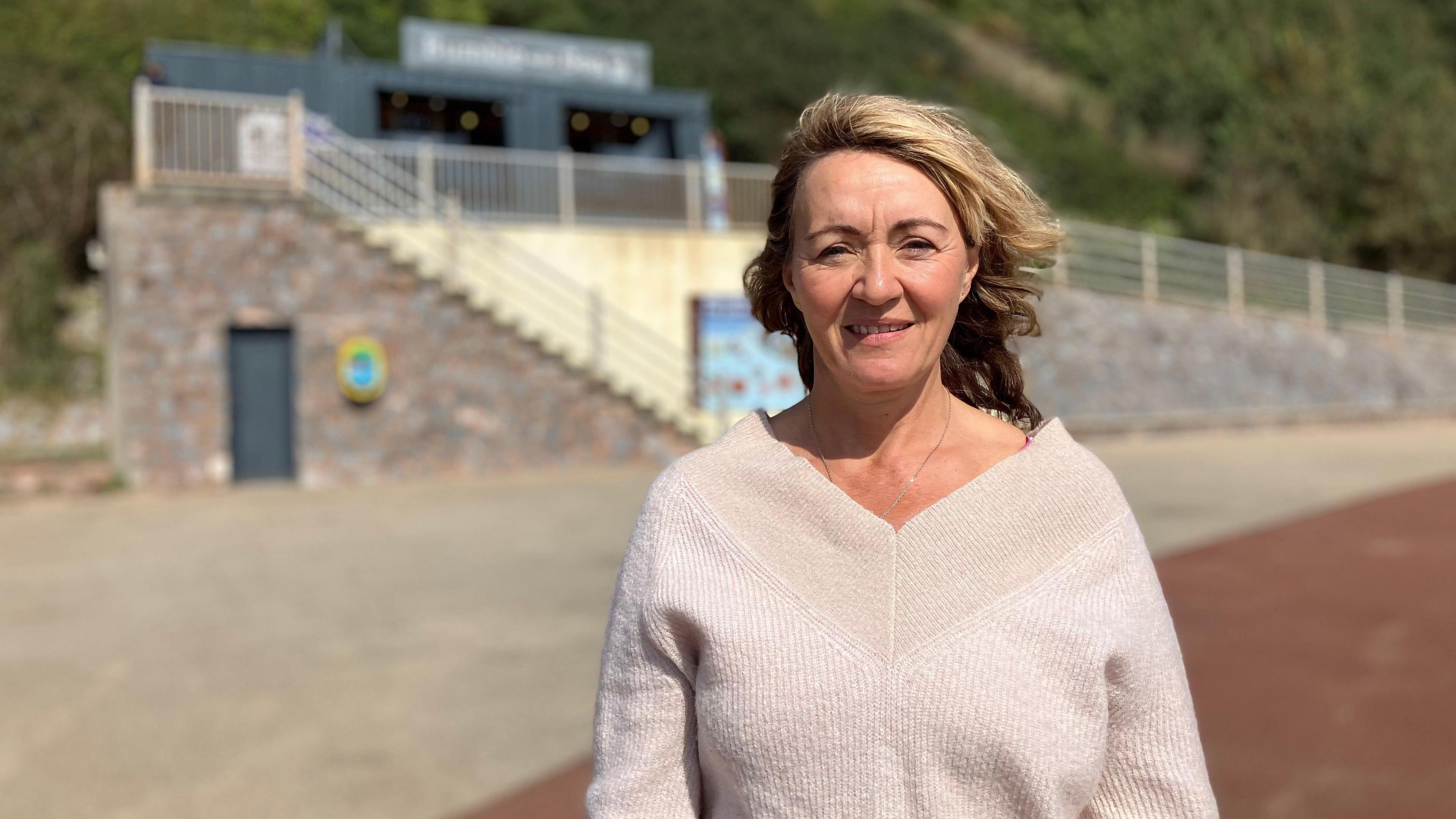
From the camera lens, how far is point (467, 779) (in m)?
5.05

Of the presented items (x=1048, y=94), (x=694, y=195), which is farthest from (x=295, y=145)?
(x=1048, y=94)

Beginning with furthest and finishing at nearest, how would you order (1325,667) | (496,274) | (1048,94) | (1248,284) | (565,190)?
(1048,94)
(1248,284)
(565,190)
(496,274)
(1325,667)

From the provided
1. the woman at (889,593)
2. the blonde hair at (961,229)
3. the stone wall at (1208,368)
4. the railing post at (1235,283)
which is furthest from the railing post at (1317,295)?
the woman at (889,593)

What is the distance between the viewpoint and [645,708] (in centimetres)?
174

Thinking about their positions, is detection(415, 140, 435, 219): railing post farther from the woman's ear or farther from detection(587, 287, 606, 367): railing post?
the woman's ear

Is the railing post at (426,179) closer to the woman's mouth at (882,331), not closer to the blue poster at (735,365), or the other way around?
the blue poster at (735,365)

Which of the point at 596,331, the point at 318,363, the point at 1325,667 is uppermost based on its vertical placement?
the point at 596,331

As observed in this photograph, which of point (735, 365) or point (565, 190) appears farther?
point (735, 365)

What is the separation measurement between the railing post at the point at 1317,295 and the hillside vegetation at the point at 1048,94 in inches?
165

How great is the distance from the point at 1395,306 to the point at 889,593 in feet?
79.3

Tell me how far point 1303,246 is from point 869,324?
2754cm

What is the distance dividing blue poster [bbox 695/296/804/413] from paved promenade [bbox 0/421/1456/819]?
4.10m

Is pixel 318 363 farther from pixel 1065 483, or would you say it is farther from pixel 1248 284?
pixel 1248 284

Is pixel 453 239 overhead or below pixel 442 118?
below
